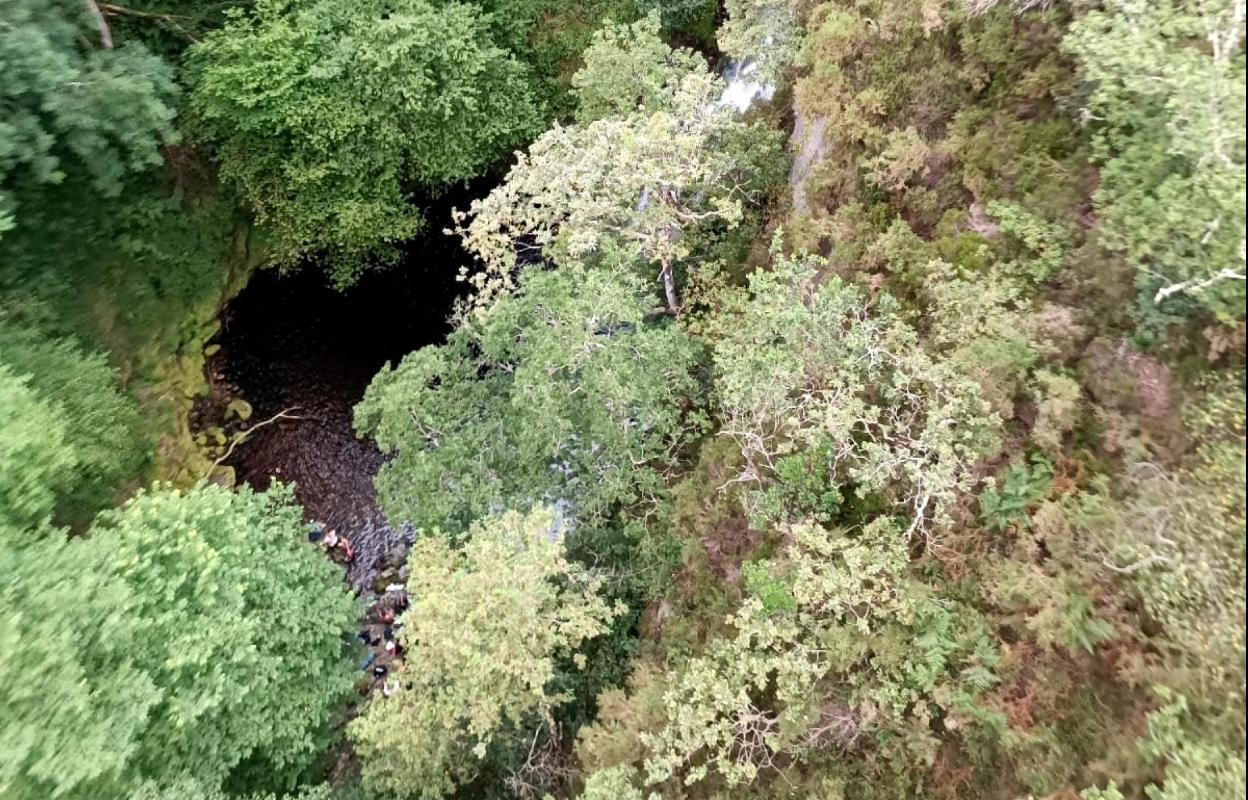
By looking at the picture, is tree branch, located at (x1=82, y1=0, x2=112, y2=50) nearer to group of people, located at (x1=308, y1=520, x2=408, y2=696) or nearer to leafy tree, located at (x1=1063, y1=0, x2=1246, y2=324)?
group of people, located at (x1=308, y1=520, x2=408, y2=696)

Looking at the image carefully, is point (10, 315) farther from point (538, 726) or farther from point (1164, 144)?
point (1164, 144)

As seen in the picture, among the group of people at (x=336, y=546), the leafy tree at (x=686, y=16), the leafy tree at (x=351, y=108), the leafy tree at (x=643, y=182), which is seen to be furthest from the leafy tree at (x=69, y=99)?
the leafy tree at (x=686, y=16)

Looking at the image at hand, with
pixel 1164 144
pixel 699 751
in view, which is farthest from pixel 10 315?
pixel 1164 144

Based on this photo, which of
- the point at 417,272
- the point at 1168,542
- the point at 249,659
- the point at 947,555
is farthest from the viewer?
the point at 417,272

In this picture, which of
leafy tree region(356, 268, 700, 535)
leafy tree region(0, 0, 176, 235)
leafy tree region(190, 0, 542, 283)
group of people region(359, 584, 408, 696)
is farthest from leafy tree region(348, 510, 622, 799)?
leafy tree region(190, 0, 542, 283)

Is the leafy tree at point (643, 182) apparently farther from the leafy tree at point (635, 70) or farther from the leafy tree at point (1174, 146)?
the leafy tree at point (1174, 146)
